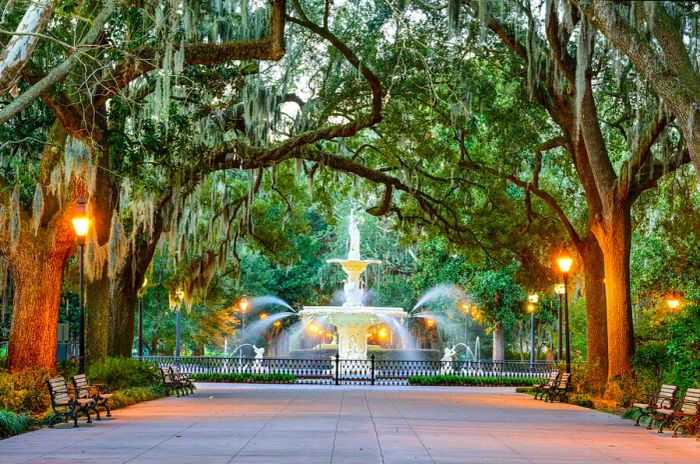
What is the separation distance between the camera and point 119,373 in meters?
22.9

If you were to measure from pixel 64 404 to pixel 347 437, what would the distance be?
4.94 meters

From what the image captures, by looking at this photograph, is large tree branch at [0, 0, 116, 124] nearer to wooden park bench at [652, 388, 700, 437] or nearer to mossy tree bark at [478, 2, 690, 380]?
mossy tree bark at [478, 2, 690, 380]

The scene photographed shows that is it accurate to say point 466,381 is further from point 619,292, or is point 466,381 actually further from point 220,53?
point 220,53

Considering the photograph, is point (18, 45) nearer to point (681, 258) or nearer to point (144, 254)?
point (144, 254)

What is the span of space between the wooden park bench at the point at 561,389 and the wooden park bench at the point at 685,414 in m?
8.06

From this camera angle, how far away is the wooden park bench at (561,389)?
83.1ft

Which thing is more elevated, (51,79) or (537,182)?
(537,182)

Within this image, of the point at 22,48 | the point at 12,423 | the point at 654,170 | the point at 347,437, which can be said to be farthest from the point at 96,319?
the point at 654,170

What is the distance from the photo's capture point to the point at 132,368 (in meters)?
23.8

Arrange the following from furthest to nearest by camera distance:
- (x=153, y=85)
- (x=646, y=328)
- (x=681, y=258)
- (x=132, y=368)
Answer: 1. (x=681, y=258)
2. (x=646, y=328)
3. (x=132, y=368)
4. (x=153, y=85)

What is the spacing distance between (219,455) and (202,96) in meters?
12.5

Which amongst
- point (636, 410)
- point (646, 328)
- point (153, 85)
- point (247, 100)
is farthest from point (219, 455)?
point (646, 328)

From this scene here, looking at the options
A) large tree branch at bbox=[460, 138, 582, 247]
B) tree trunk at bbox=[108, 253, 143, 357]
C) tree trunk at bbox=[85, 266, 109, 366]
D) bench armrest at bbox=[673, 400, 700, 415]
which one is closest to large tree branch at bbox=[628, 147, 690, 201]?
large tree branch at bbox=[460, 138, 582, 247]

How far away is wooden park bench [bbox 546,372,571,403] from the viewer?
998 inches
